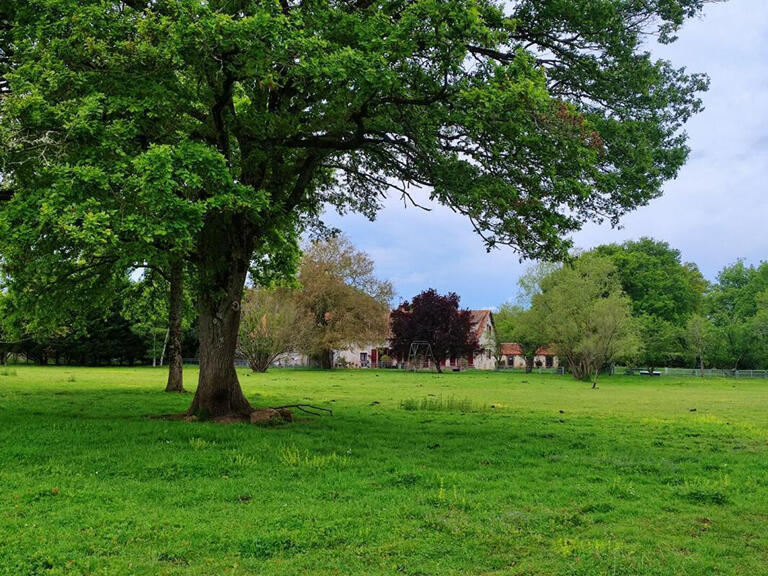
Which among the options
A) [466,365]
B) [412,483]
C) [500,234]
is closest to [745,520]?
[412,483]

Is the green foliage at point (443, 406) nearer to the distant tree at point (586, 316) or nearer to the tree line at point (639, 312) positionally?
the distant tree at point (586, 316)

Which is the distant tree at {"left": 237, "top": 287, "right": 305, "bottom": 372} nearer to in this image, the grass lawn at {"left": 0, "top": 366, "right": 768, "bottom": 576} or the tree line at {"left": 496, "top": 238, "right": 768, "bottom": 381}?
the tree line at {"left": 496, "top": 238, "right": 768, "bottom": 381}

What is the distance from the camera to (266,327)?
50781 millimetres

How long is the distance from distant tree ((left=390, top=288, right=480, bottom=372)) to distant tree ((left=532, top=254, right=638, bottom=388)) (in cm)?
1168

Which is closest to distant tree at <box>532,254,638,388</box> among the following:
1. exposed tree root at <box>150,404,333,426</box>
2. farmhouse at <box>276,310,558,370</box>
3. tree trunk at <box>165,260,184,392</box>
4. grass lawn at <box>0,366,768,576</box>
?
farmhouse at <box>276,310,558,370</box>

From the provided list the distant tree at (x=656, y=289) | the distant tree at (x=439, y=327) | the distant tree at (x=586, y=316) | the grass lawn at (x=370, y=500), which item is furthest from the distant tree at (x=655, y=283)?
the grass lawn at (x=370, y=500)

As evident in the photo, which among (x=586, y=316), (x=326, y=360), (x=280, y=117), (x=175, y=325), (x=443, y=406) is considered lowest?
(x=443, y=406)

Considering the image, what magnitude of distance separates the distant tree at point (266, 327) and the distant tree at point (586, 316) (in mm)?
23333

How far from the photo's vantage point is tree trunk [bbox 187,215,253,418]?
14289 millimetres

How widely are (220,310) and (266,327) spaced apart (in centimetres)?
3682

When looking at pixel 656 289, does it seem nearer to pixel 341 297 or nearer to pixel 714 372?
pixel 714 372

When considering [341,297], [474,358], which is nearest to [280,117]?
[341,297]

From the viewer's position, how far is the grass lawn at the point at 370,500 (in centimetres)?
550

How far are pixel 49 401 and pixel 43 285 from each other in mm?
4373
